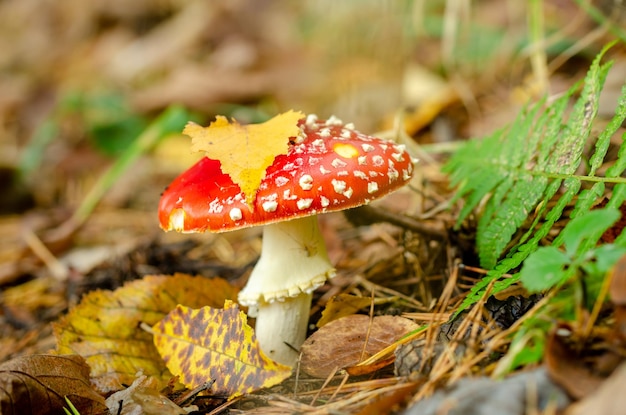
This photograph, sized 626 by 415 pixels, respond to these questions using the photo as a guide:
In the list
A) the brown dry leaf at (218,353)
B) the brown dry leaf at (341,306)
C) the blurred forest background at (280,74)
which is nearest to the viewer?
the brown dry leaf at (218,353)

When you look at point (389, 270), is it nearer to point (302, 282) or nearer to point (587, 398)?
point (302, 282)

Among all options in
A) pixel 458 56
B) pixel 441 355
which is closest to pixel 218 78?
pixel 458 56

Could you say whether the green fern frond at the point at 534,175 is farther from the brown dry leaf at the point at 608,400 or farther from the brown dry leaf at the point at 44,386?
the brown dry leaf at the point at 44,386

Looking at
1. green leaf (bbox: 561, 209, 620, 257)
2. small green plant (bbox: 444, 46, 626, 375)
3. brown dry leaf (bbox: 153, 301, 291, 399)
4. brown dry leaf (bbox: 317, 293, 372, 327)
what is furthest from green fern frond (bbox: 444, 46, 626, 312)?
brown dry leaf (bbox: 153, 301, 291, 399)

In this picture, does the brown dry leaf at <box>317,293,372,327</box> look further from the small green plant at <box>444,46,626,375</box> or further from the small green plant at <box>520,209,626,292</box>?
the small green plant at <box>520,209,626,292</box>

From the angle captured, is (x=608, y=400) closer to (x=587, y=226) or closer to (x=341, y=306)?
(x=587, y=226)

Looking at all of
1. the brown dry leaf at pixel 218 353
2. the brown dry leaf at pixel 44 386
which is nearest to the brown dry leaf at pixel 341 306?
the brown dry leaf at pixel 218 353
